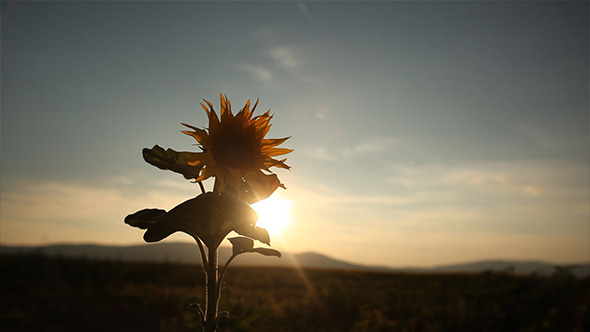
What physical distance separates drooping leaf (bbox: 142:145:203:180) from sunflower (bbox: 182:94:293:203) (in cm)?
2

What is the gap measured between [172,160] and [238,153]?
21 cm

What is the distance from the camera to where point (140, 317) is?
7.20 metres

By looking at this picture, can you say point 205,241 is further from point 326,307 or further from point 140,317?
point 326,307

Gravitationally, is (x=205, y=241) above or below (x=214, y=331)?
above

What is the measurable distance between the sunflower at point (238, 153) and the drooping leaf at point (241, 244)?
0.92 feet

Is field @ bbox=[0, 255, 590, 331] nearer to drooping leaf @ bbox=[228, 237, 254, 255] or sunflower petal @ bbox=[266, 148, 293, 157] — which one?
drooping leaf @ bbox=[228, 237, 254, 255]

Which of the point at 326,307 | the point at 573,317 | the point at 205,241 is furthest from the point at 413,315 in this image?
the point at 205,241

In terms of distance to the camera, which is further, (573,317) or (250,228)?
(573,317)

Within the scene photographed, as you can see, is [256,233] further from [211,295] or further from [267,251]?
[267,251]

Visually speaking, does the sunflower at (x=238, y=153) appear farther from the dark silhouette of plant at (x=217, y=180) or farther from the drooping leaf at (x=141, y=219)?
the drooping leaf at (x=141, y=219)

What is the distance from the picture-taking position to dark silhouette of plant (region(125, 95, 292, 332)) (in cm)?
105

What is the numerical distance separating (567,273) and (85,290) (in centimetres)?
1016

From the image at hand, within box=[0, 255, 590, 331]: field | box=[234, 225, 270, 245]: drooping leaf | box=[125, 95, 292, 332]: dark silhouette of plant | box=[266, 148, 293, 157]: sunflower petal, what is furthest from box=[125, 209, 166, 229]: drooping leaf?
box=[0, 255, 590, 331]: field

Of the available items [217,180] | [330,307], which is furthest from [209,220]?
[330,307]
